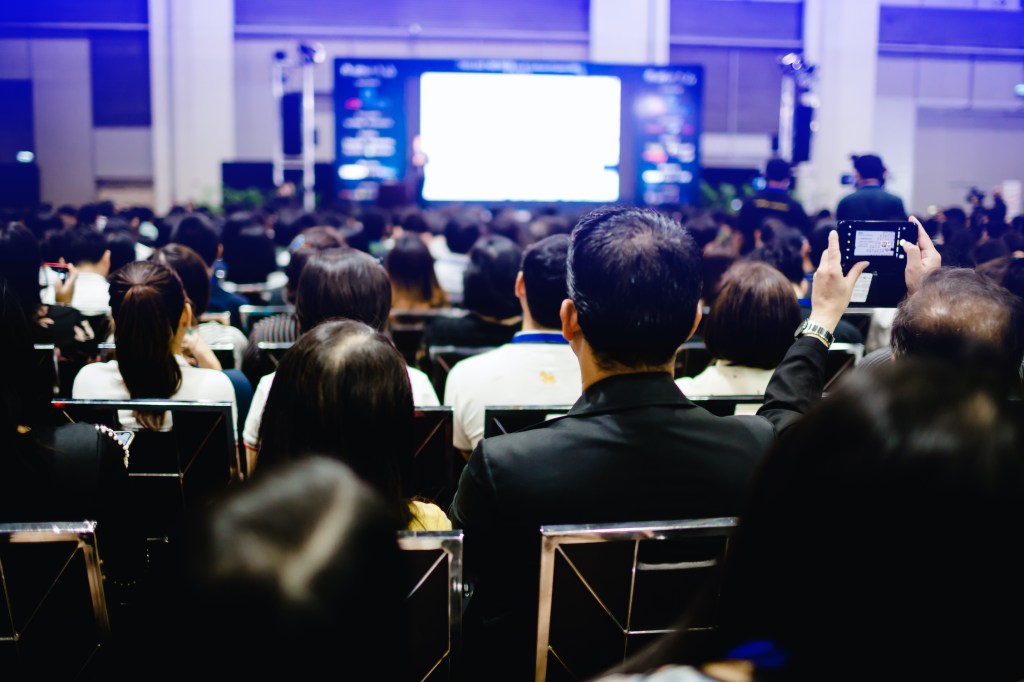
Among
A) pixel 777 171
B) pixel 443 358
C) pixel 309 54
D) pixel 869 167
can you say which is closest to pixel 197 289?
pixel 443 358

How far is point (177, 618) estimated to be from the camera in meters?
0.68

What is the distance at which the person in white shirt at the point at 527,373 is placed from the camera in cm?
254

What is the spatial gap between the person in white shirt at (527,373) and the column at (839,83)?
11397 mm

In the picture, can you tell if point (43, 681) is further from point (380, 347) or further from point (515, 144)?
point (515, 144)

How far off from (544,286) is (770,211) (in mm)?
5012

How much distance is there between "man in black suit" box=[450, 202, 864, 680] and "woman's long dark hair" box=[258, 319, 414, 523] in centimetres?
14

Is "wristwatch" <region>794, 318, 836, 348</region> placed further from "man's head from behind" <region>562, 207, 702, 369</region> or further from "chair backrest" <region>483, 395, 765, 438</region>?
"man's head from behind" <region>562, 207, 702, 369</region>

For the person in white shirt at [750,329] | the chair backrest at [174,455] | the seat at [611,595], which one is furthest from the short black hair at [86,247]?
the seat at [611,595]

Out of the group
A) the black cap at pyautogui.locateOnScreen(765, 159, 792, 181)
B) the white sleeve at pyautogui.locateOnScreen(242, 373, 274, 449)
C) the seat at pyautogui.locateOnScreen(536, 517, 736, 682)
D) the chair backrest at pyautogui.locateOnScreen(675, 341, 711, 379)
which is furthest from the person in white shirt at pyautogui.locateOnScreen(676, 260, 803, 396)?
the black cap at pyautogui.locateOnScreen(765, 159, 792, 181)

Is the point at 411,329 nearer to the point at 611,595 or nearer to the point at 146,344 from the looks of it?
the point at 146,344

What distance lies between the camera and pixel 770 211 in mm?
7176

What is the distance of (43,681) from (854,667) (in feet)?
4.46

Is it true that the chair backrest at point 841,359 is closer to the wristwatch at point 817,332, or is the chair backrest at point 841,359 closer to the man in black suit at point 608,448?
the wristwatch at point 817,332

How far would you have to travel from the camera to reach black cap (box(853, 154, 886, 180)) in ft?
15.9
